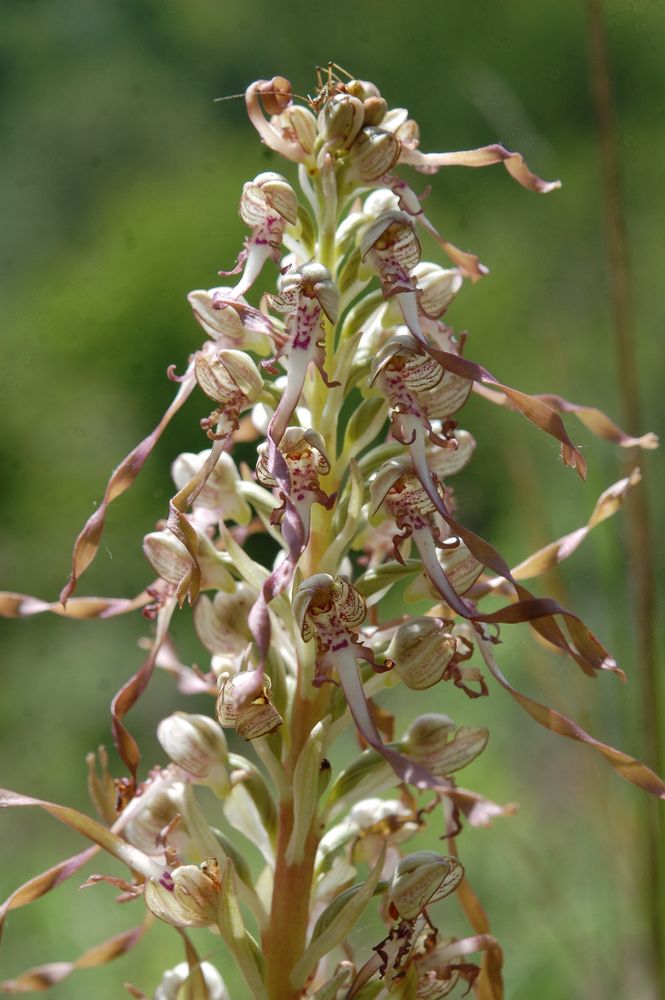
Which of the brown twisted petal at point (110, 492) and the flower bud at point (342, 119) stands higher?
the flower bud at point (342, 119)

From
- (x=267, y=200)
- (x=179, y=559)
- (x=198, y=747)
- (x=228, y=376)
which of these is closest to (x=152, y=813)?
(x=198, y=747)

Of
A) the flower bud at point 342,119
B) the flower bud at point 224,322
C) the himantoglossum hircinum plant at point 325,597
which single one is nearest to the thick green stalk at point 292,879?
the himantoglossum hircinum plant at point 325,597

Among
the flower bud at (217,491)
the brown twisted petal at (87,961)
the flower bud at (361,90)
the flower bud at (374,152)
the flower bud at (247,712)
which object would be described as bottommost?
the brown twisted petal at (87,961)

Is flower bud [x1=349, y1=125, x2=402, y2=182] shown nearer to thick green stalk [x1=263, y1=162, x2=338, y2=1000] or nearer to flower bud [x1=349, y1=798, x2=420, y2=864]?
thick green stalk [x1=263, y1=162, x2=338, y2=1000]

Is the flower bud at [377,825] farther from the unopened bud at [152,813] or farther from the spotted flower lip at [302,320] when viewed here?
the spotted flower lip at [302,320]

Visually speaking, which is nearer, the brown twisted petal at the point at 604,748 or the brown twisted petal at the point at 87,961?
the brown twisted petal at the point at 604,748

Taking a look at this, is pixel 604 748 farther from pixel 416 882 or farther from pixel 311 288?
pixel 311 288
